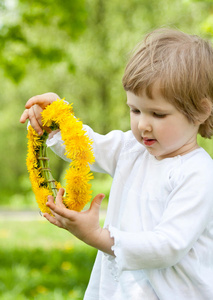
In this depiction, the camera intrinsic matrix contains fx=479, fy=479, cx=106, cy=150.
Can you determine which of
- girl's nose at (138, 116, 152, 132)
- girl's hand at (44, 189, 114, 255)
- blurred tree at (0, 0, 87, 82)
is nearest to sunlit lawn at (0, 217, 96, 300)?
blurred tree at (0, 0, 87, 82)

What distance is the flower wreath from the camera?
1.89 meters

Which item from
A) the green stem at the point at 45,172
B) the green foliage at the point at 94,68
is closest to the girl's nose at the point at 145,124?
the green stem at the point at 45,172

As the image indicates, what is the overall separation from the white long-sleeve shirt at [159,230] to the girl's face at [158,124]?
0.08 metres

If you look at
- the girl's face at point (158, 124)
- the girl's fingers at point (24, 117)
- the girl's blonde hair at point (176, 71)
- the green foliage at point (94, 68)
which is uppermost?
the girl's blonde hair at point (176, 71)

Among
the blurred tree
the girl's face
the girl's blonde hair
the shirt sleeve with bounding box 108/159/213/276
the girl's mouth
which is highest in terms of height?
the girl's blonde hair

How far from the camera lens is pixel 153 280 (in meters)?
1.94

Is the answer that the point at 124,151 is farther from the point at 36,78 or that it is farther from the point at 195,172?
the point at 36,78

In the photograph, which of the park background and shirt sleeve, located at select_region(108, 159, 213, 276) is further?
the park background

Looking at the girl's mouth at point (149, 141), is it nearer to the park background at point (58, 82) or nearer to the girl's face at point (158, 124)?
the girl's face at point (158, 124)

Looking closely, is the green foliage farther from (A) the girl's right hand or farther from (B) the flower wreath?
(B) the flower wreath

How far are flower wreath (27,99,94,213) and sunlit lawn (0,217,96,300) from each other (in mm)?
2731

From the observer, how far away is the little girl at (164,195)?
5.90 feet

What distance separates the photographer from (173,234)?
1.78m

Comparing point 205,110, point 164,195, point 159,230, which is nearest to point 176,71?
point 205,110
